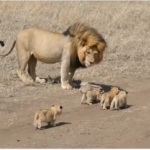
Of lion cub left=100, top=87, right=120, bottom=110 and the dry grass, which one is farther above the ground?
the dry grass

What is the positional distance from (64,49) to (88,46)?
2.40 feet

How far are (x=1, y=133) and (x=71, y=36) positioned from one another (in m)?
3.64

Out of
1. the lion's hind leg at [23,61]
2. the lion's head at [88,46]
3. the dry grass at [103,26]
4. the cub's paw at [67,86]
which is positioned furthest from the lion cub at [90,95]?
the lion's hind leg at [23,61]

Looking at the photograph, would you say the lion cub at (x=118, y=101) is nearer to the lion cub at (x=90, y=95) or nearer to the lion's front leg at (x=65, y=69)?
the lion cub at (x=90, y=95)

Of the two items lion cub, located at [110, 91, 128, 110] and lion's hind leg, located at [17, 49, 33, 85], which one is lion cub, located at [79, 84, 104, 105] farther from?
lion's hind leg, located at [17, 49, 33, 85]

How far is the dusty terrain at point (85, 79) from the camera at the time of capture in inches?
329

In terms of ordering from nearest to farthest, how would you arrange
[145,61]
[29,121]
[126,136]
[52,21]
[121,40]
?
[126,136]
[29,121]
[145,61]
[121,40]
[52,21]

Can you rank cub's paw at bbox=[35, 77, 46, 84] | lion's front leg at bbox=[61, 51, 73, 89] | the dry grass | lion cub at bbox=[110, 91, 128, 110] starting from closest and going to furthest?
lion cub at bbox=[110, 91, 128, 110] < lion's front leg at bbox=[61, 51, 73, 89] < cub's paw at bbox=[35, 77, 46, 84] < the dry grass

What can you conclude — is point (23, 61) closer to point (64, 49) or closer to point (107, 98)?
point (64, 49)

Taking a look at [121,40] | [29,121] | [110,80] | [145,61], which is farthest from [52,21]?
[29,121]

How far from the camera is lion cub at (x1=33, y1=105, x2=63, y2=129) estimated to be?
28.8 ft

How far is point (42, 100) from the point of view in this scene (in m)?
10.8

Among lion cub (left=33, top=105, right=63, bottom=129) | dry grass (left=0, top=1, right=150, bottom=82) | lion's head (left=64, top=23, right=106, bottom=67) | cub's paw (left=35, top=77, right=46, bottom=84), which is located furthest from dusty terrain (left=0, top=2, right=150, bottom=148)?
lion's head (left=64, top=23, right=106, bottom=67)

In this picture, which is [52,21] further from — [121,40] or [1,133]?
[1,133]
